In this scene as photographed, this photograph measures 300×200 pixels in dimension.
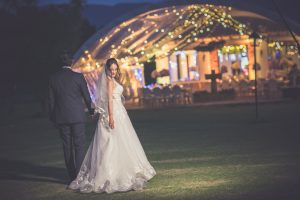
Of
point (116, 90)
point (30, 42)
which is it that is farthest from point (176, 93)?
point (116, 90)

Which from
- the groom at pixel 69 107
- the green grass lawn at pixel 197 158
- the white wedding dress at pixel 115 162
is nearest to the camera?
the green grass lawn at pixel 197 158

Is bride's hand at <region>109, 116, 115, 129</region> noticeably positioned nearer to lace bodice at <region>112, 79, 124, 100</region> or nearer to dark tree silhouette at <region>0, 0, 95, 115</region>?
lace bodice at <region>112, 79, 124, 100</region>

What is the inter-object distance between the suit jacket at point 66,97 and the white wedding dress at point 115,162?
0.43 metres

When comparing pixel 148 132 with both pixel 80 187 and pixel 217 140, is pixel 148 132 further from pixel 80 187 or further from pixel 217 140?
pixel 80 187

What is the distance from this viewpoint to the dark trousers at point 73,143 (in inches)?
361

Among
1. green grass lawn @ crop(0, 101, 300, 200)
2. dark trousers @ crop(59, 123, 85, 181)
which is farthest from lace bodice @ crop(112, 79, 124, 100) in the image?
green grass lawn @ crop(0, 101, 300, 200)

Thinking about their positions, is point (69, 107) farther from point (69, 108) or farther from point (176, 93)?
point (176, 93)

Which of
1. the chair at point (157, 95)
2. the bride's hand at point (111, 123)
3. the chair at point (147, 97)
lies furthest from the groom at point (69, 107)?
the chair at point (147, 97)

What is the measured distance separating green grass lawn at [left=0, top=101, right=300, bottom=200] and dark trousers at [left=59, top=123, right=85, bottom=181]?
37 centimetres

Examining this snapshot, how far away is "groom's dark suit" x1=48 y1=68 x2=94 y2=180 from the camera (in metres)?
9.16

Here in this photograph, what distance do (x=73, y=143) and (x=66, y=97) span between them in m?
0.74

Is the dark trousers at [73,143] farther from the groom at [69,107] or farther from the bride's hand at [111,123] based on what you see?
the bride's hand at [111,123]

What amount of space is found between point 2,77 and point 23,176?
62.6 feet

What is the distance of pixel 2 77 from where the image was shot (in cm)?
2888
